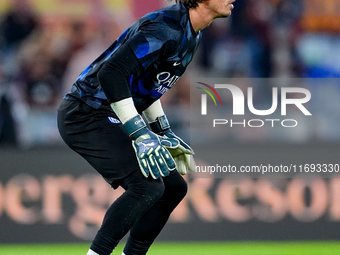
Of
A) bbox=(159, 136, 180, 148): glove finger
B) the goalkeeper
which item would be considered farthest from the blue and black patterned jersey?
bbox=(159, 136, 180, 148): glove finger

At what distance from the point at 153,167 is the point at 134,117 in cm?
29

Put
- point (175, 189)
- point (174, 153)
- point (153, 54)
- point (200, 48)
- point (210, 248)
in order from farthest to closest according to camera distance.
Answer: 1. point (200, 48)
2. point (210, 248)
3. point (174, 153)
4. point (175, 189)
5. point (153, 54)

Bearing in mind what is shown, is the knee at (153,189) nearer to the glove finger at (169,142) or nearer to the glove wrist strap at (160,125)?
the glove finger at (169,142)

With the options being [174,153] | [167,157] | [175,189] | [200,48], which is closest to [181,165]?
[174,153]

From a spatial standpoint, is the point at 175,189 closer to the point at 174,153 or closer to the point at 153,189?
the point at 153,189

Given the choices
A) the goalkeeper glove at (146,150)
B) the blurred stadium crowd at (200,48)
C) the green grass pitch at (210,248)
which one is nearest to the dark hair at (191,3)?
the goalkeeper glove at (146,150)

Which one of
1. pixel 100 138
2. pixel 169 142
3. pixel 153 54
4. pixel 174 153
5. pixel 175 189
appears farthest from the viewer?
pixel 174 153

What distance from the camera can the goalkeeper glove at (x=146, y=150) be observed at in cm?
288

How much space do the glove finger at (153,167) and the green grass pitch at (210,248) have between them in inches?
92.7

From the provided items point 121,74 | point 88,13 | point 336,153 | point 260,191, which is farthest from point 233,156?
point 121,74

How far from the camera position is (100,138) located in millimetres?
3066

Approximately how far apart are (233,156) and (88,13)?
2787 millimetres

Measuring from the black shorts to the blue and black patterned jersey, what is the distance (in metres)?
0.08

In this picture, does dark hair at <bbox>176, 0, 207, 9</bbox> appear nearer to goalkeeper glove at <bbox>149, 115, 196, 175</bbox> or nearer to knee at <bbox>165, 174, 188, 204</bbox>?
goalkeeper glove at <bbox>149, 115, 196, 175</bbox>
